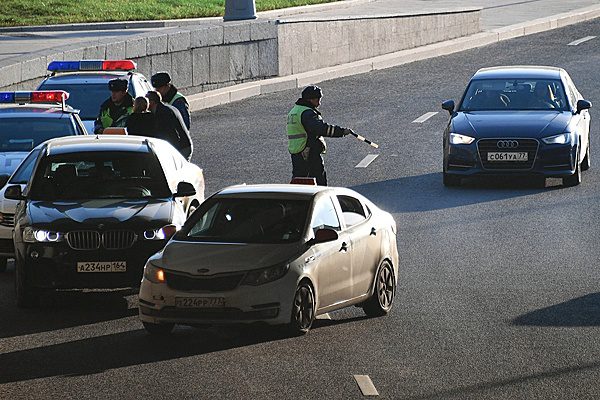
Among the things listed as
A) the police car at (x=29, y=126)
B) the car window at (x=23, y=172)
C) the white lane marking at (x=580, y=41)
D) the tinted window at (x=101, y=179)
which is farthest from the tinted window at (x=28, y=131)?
the white lane marking at (x=580, y=41)

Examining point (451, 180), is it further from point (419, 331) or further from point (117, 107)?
point (419, 331)

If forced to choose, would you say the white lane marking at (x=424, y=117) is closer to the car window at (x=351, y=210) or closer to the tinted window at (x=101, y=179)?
the tinted window at (x=101, y=179)

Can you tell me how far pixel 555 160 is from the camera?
23.3 m

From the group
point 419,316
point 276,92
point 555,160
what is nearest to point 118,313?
point 419,316

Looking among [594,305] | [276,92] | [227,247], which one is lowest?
[276,92]

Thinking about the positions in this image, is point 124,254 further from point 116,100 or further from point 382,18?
point 382,18

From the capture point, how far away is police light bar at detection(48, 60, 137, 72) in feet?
80.5

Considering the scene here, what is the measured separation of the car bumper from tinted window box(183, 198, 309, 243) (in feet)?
2.14

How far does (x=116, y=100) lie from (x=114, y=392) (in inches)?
417

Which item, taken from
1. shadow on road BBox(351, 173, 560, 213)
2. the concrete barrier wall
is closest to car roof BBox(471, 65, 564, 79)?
shadow on road BBox(351, 173, 560, 213)

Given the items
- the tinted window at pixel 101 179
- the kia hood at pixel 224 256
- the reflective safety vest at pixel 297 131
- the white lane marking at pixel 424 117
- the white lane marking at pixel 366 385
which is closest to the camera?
the white lane marking at pixel 366 385

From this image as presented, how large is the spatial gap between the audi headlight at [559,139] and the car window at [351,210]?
31.6 feet

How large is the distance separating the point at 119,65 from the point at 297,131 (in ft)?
22.0

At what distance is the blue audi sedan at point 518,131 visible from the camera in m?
23.4
